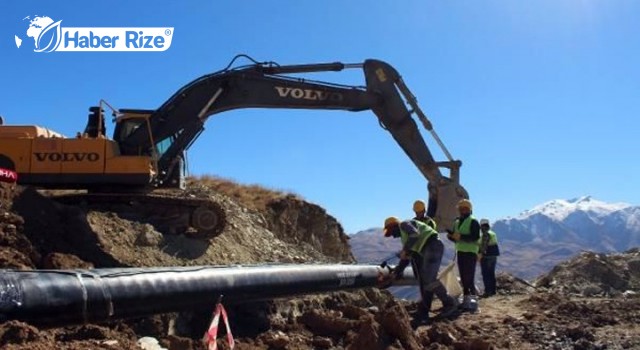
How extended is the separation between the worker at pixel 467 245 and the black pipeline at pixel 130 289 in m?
3.58

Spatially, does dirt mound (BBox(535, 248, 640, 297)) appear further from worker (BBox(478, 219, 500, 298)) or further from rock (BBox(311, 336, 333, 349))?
rock (BBox(311, 336, 333, 349))

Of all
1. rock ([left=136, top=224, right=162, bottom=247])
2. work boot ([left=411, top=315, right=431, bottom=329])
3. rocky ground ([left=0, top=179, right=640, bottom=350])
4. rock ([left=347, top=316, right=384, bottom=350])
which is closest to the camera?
rocky ground ([left=0, top=179, right=640, bottom=350])

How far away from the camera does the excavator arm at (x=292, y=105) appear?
1416 centimetres

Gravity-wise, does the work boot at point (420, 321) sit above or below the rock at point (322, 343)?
above

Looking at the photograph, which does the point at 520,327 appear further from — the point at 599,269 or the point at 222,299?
the point at 599,269

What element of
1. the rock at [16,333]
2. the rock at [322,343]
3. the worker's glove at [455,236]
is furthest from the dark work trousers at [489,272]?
the rock at [16,333]

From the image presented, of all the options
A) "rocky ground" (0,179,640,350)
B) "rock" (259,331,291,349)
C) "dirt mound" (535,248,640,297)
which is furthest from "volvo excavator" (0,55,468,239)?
"dirt mound" (535,248,640,297)

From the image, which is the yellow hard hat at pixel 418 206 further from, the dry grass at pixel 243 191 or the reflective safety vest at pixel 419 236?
the dry grass at pixel 243 191

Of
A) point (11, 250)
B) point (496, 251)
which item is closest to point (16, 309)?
point (11, 250)

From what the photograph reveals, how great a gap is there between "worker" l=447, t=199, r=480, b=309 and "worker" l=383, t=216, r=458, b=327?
3.55 ft

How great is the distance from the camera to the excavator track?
535 inches

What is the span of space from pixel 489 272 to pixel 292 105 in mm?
6243

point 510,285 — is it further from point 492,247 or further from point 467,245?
point 467,245

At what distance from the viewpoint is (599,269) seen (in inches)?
780
